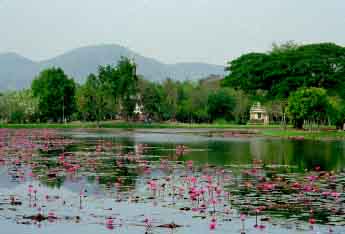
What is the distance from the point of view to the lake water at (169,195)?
624 inches

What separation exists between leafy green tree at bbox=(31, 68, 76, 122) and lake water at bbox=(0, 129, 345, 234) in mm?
83343

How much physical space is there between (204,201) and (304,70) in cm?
6795

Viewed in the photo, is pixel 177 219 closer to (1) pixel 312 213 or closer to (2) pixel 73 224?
(2) pixel 73 224

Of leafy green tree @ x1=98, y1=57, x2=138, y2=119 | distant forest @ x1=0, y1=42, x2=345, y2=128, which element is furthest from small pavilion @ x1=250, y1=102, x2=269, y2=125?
leafy green tree @ x1=98, y1=57, x2=138, y2=119

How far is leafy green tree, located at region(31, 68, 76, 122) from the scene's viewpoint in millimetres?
116500

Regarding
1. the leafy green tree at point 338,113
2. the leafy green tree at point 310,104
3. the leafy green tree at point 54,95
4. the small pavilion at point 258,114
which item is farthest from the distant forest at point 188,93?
the leafy green tree at point 310,104

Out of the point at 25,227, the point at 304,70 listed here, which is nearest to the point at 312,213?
the point at 25,227

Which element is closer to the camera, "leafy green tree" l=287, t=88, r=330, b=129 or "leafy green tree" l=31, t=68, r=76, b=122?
"leafy green tree" l=287, t=88, r=330, b=129

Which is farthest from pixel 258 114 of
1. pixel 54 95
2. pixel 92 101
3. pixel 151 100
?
pixel 54 95

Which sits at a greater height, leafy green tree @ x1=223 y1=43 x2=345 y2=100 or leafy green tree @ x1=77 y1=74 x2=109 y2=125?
leafy green tree @ x1=223 y1=43 x2=345 y2=100

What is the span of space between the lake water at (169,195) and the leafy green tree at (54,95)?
83343mm

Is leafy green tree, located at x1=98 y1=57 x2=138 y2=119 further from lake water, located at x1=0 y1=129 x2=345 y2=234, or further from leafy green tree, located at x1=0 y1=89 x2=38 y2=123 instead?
lake water, located at x1=0 y1=129 x2=345 y2=234

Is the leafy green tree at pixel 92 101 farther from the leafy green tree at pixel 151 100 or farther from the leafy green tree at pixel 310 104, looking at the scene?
the leafy green tree at pixel 310 104

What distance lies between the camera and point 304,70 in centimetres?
8469
